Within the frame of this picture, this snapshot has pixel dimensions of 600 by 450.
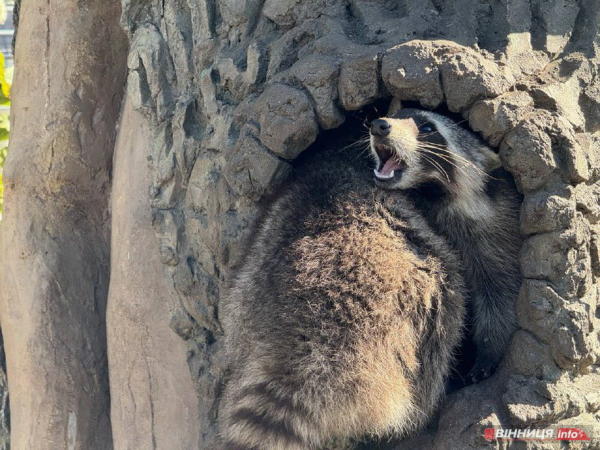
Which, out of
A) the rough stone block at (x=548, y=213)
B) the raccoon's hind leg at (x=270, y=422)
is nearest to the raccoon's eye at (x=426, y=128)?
the rough stone block at (x=548, y=213)

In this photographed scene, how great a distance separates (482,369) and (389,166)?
877mm

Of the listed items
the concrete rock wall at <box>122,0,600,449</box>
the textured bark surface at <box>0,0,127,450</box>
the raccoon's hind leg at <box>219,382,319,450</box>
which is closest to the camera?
the raccoon's hind leg at <box>219,382,319,450</box>

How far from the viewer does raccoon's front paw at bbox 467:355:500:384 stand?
3.31 meters

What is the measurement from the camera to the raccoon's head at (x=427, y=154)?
3346 mm

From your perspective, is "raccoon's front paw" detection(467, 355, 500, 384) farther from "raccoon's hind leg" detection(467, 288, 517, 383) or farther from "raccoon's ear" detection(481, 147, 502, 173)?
"raccoon's ear" detection(481, 147, 502, 173)

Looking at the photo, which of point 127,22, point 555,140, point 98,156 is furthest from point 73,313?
point 555,140

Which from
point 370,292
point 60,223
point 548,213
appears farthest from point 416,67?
point 60,223

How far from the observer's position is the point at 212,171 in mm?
3584

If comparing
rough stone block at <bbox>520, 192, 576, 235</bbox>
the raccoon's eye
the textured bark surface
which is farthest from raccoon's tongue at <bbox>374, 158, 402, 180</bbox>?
the textured bark surface

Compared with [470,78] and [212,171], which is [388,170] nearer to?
[470,78]

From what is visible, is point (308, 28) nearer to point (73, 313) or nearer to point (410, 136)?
point (410, 136)

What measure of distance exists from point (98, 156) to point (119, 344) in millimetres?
994

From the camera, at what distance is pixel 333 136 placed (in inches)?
145

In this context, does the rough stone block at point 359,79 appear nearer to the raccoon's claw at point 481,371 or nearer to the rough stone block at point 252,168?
the rough stone block at point 252,168
